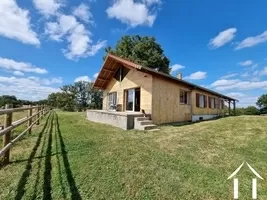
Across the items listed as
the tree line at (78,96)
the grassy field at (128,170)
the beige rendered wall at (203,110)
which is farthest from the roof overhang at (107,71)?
the tree line at (78,96)

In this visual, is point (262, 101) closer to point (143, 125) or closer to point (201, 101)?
point (201, 101)

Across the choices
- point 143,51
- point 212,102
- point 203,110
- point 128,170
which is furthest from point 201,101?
point 143,51

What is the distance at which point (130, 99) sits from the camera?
1294 centimetres

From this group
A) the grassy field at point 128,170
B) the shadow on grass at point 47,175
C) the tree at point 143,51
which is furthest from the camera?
the tree at point 143,51

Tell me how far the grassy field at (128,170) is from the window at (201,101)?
31.8 feet

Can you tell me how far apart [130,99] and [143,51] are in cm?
2035

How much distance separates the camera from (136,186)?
3182mm

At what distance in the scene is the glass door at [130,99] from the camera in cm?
1249

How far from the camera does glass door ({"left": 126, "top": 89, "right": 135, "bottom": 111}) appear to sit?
1249 centimetres

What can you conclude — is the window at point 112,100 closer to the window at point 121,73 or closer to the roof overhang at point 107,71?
the roof overhang at point 107,71

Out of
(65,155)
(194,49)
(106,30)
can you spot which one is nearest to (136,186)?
(65,155)

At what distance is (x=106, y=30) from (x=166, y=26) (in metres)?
5.44

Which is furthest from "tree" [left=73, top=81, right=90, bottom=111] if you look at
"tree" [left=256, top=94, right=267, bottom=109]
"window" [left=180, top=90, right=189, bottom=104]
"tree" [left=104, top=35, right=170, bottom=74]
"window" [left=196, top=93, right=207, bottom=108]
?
"tree" [left=256, top=94, right=267, bottom=109]

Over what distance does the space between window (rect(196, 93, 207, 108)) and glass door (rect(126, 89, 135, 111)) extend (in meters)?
6.45
